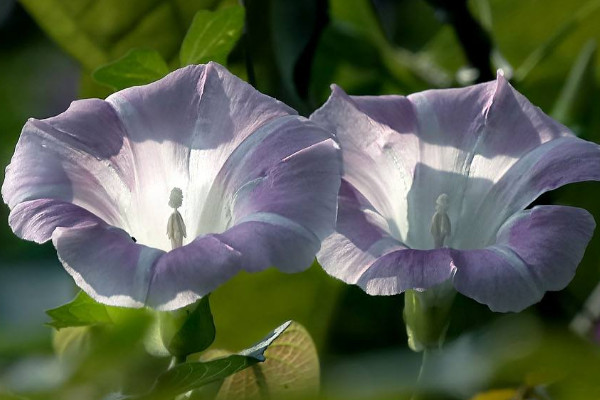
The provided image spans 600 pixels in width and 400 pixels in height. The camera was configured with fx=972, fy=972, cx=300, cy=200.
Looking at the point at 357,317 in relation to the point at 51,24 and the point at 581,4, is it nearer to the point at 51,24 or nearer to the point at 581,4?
the point at 51,24

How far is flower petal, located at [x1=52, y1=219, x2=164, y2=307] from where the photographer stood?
341 mm

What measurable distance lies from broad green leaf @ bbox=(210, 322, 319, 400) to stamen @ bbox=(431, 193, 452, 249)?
3.5 inches

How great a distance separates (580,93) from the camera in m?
0.73

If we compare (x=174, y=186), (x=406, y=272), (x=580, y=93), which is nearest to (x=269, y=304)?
(x=174, y=186)

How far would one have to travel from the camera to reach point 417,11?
1052 millimetres

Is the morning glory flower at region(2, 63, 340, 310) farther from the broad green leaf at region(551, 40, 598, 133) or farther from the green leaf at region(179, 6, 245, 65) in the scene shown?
the broad green leaf at region(551, 40, 598, 133)

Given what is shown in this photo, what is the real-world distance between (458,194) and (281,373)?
0.51ft

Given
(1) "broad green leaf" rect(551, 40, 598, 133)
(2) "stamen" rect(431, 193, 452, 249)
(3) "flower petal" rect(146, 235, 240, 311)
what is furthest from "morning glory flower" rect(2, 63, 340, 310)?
(1) "broad green leaf" rect(551, 40, 598, 133)

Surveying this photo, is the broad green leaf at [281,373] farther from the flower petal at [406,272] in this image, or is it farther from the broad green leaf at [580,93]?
the broad green leaf at [580,93]

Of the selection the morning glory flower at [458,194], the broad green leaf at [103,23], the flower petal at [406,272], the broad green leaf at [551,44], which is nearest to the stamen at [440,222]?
the morning glory flower at [458,194]

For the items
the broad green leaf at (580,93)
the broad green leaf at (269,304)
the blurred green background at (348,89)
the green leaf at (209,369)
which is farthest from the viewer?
the broad green leaf at (580,93)

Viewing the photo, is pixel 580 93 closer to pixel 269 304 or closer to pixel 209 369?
pixel 269 304

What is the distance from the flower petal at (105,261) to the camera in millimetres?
341

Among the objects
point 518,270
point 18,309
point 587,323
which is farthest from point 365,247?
point 587,323
